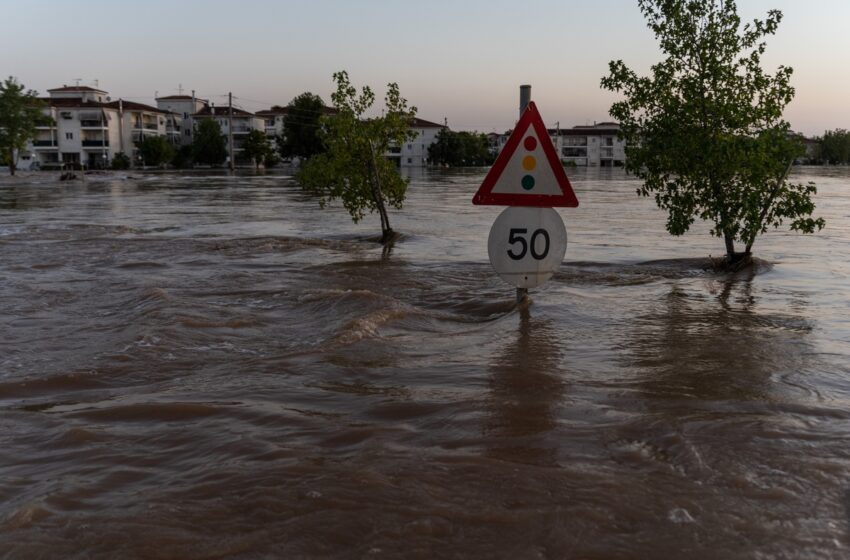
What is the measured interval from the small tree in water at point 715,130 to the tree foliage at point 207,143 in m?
104

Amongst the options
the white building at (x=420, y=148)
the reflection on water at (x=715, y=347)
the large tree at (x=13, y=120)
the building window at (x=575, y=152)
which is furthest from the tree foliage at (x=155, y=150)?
the reflection on water at (x=715, y=347)

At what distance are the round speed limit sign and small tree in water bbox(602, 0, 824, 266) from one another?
5124 millimetres

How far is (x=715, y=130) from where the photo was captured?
37.2 feet

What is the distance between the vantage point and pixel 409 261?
12953 mm

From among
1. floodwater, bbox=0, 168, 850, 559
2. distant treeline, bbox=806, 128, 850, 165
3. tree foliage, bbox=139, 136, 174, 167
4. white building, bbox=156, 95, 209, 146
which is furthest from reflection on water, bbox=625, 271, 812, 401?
distant treeline, bbox=806, 128, 850, 165

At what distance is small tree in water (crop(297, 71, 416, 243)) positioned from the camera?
1560 centimetres

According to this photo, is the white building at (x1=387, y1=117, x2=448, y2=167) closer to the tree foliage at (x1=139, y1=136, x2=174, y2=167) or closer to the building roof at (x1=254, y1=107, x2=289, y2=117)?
the building roof at (x1=254, y1=107, x2=289, y2=117)

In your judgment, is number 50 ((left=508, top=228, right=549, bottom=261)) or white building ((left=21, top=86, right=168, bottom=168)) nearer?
number 50 ((left=508, top=228, right=549, bottom=261))

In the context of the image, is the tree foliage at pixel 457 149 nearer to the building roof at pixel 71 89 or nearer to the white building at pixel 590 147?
the white building at pixel 590 147

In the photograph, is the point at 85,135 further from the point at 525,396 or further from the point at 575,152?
the point at 525,396

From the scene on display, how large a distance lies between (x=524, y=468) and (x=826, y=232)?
17136mm

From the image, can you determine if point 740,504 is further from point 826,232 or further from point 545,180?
point 826,232

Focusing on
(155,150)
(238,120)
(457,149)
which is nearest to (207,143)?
(155,150)

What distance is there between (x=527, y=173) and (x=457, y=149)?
459 ft
